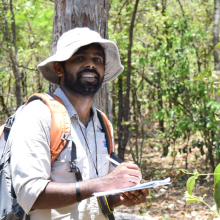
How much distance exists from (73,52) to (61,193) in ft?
3.12

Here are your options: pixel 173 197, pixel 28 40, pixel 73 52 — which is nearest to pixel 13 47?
pixel 28 40

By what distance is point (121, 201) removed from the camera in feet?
7.05

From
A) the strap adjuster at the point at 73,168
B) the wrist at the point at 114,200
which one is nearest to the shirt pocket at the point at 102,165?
the wrist at the point at 114,200

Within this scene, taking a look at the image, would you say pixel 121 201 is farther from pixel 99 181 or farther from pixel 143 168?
pixel 143 168

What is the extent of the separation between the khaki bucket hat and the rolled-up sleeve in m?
0.53

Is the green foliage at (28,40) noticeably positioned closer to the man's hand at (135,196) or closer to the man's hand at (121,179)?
the man's hand at (135,196)

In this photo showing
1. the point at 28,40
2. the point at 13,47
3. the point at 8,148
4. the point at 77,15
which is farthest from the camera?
the point at 28,40

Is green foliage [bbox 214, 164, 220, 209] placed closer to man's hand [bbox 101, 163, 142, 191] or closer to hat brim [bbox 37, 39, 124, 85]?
man's hand [bbox 101, 163, 142, 191]

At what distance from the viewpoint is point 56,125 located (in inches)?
71.3

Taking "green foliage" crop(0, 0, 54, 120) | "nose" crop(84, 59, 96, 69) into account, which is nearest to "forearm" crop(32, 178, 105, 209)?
"nose" crop(84, 59, 96, 69)

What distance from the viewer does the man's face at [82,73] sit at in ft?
7.20

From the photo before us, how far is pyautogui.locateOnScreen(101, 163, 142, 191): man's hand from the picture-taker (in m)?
1.71

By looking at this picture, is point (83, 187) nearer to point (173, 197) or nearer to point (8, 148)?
point (8, 148)

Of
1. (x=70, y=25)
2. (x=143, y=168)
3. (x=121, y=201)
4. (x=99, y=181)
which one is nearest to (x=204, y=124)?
(x=143, y=168)
